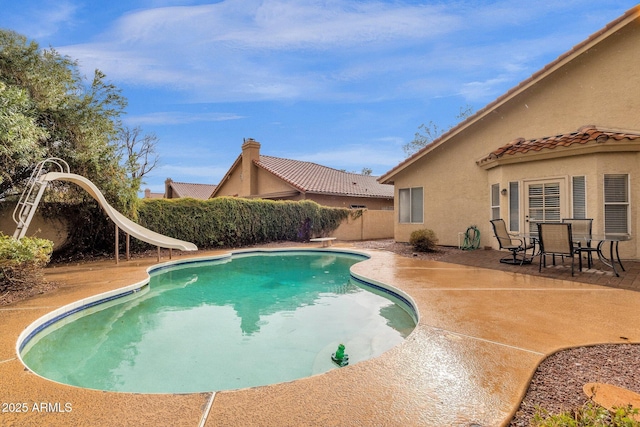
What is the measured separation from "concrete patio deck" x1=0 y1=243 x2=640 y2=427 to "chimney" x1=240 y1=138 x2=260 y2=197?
18562mm

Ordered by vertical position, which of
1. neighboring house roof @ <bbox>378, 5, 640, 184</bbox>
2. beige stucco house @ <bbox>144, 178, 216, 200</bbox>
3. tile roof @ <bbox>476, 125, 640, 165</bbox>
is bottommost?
tile roof @ <bbox>476, 125, 640, 165</bbox>

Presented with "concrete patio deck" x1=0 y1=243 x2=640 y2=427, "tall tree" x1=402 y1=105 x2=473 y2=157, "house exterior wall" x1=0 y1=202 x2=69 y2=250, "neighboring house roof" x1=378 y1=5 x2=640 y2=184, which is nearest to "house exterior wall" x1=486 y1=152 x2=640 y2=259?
"neighboring house roof" x1=378 y1=5 x2=640 y2=184

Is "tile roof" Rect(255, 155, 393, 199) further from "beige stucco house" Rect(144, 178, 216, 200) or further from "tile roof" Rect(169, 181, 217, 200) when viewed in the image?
"beige stucco house" Rect(144, 178, 216, 200)

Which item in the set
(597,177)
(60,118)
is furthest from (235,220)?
(597,177)

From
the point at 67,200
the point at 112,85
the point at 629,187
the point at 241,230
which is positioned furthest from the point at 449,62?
the point at 67,200

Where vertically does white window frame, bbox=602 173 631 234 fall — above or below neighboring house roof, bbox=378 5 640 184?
below

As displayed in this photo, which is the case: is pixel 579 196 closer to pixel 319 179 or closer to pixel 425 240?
pixel 425 240

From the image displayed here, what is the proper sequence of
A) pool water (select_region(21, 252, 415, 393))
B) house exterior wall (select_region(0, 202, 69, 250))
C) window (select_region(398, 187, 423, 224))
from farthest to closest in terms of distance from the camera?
window (select_region(398, 187, 423, 224)) < house exterior wall (select_region(0, 202, 69, 250)) < pool water (select_region(21, 252, 415, 393))

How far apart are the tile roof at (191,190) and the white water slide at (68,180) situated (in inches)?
926

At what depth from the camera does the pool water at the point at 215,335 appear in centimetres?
381

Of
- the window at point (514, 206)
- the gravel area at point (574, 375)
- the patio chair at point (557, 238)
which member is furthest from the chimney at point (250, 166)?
the gravel area at point (574, 375)

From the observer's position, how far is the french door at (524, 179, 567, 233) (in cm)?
934

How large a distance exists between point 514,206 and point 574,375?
28.6 ft

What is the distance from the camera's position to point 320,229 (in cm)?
1875
